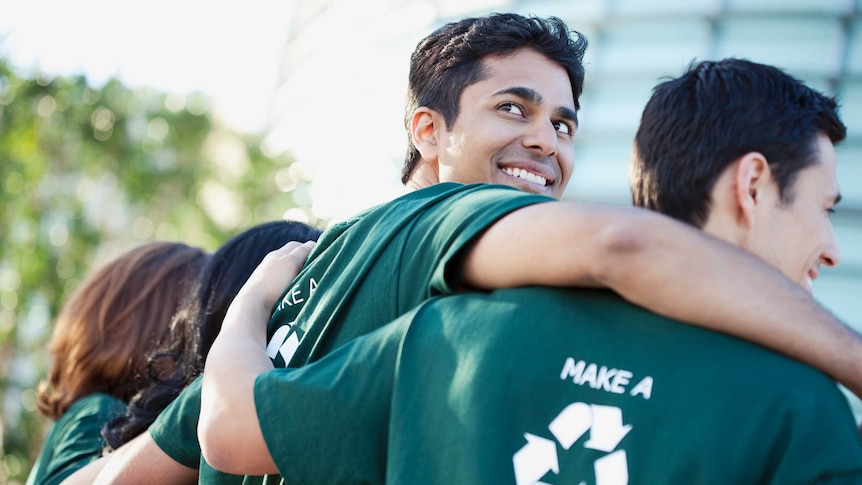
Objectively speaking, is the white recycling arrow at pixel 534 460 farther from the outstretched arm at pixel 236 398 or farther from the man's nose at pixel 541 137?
the man's nose at pixel 541 137

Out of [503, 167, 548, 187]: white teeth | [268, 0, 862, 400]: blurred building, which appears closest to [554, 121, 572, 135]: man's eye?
[503, 167, 548, 187]: white teeth

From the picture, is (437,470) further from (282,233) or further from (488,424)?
(282,233)

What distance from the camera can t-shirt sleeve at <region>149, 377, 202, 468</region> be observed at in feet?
8.03

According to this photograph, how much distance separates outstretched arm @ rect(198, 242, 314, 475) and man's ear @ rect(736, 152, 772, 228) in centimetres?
100

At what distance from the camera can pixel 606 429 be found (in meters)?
1.66

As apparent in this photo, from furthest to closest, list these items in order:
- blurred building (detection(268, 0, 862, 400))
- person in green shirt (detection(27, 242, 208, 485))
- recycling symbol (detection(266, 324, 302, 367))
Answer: blurred building (detection(268, 0, 862, 400)) → person in green shirt (detection(27, 242, 208, 485)) → recycling symbol (detection(266, 324, 302, 367))

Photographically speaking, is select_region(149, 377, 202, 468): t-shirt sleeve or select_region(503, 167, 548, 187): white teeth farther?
select_region(503, 167, 548, 187): white teeth

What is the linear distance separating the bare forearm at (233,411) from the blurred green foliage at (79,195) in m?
8.43

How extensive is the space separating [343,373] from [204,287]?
6.25 ft

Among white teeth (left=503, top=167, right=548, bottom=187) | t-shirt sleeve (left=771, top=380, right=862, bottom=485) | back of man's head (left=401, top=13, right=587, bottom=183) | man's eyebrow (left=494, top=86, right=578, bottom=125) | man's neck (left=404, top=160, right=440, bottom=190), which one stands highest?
back of man's head (left=401, top=13, right=587, bottom=183)

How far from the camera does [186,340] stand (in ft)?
12.0

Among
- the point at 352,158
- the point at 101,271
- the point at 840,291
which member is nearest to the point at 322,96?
the point at 352,158

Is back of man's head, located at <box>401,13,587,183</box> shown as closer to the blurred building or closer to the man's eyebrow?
the man's eyebrow

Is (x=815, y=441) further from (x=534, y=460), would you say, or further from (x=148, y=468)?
(x=148, y=468)
